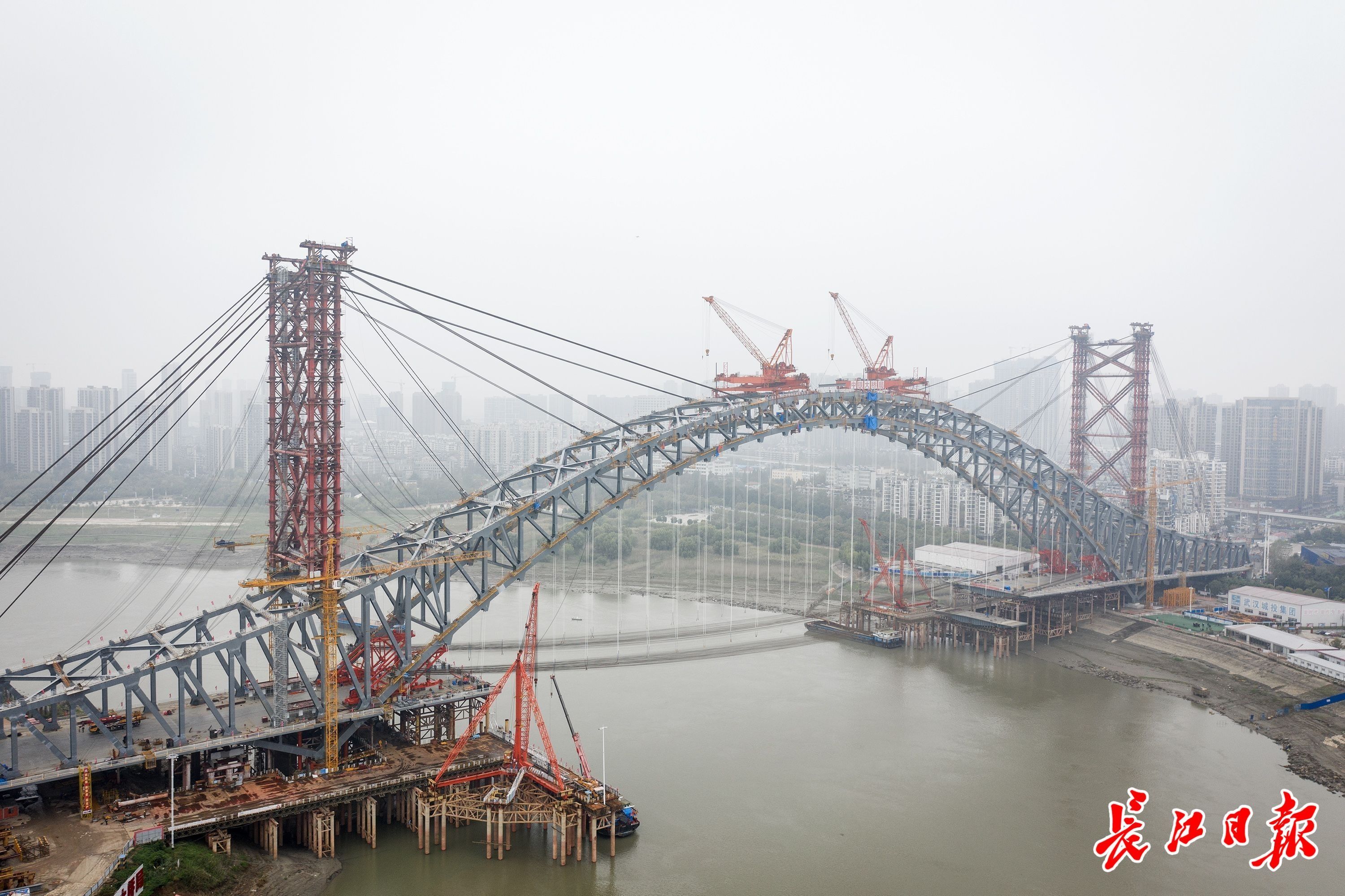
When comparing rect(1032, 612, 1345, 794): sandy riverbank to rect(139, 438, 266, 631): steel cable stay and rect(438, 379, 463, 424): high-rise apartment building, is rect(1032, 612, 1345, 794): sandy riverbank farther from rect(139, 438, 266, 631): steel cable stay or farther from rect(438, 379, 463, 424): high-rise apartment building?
rect(438, 379, 463, 424): high-rise apartment building

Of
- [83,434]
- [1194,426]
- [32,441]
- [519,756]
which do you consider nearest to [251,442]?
[83,434]

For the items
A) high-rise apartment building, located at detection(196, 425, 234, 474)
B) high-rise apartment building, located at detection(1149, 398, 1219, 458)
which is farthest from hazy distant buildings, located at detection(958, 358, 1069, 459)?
high-rise apartment building, located at detection(196, 425, 234, 474)

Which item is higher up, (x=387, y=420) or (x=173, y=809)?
(x=387, y=420)

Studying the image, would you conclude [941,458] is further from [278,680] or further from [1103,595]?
[278,680]

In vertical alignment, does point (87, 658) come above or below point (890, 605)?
above

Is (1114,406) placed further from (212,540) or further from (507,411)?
(507,411)

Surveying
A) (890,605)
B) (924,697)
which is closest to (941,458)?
(890,605)
